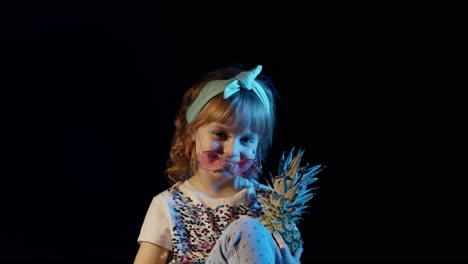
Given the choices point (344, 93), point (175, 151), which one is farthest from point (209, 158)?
point (344, 93)

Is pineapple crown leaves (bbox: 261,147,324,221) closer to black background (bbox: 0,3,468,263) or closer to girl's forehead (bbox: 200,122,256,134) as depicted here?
girl's forehead (bbox: 200,122,256,134)

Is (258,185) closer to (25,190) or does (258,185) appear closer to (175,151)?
(175,151)

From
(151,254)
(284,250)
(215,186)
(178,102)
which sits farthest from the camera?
(178,102)

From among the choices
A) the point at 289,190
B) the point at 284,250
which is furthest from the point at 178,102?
the point at 284,250

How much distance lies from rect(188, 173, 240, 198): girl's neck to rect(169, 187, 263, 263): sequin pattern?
5cm

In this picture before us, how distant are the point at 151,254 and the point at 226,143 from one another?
1.40 feet

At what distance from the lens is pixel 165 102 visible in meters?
2.98

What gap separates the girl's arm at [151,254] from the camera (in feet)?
7.34

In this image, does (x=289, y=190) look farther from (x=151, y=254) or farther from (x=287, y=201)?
(x=151, y=254)

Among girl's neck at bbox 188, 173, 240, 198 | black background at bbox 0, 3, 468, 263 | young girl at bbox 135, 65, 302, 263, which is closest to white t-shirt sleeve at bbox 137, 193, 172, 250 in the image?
young girl at bbox 135, 65, 302, 263

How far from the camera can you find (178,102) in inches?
118

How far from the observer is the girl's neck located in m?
2.35

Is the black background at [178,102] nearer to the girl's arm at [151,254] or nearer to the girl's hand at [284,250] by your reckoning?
the girl's arm at [151,254]

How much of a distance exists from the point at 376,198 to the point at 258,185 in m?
0.93
